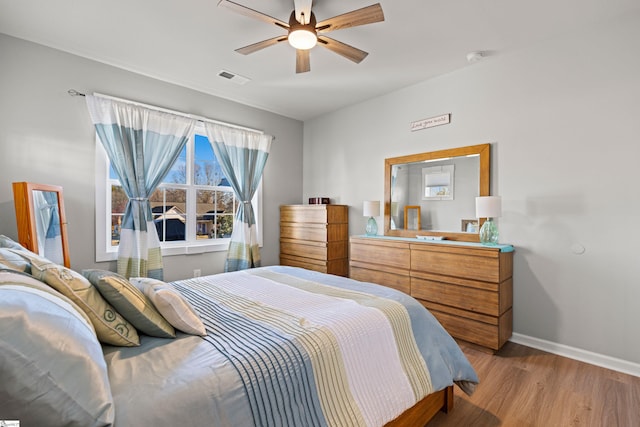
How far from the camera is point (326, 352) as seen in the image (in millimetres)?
1244

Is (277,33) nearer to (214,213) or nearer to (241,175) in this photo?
(241,175)

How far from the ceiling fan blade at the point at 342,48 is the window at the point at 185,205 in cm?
212

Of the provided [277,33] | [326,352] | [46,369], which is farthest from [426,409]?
[277,33]

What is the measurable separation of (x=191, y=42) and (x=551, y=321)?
13.0ft

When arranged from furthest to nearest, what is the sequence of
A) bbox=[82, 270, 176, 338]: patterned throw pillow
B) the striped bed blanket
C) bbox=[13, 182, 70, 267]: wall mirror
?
1. bbox=[13, 182, 70, 267]: wall mirror
2. bbox=[82, 270, 176, 338]: patterned throw pillow
3. the striped bed blanket

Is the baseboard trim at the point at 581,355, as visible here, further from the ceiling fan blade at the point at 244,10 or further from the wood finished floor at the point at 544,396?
the ceiling fan blade at the point at 244,10

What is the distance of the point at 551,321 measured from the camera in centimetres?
260

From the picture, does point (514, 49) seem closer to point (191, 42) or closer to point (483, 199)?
point (483, 199)

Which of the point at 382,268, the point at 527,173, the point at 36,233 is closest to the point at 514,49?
the point at 527,173

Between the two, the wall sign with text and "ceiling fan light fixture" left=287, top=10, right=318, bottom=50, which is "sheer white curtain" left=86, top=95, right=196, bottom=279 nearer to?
"ceiling fan light fixture" left=287, top=10, right=318, bottom=50

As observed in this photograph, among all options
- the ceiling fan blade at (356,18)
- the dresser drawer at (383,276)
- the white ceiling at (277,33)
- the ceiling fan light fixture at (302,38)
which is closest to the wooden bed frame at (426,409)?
the dresser drawer at (383,276)

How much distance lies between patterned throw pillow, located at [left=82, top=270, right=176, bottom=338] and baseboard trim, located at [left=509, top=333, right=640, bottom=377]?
9.61 feet

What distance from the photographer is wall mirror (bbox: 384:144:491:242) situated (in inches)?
119

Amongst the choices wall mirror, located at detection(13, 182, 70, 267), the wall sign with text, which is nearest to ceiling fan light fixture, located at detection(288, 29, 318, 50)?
the wall sign with text
